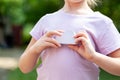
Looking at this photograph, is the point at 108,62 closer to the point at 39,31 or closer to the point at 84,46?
the point at 84,46

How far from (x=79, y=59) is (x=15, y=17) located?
15015 millimetres

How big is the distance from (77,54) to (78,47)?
0.07m

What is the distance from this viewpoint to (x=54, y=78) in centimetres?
257

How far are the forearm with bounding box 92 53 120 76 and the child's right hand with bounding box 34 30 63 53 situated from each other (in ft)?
0.76

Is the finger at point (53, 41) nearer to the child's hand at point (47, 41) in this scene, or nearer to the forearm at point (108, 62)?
the child's hand at point (47, 41)

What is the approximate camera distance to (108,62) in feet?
8.08

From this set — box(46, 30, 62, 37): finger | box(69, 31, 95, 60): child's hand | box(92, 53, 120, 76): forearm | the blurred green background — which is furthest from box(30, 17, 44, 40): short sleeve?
the blurred green background

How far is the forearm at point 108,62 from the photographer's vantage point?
8.01 feet

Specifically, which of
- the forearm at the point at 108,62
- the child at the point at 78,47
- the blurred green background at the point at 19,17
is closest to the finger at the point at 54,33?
the child at the point at 78,47

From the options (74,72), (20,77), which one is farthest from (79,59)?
(20,77)

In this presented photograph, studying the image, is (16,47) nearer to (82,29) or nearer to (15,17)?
(15,17)

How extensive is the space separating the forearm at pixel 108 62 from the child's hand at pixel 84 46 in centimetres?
4

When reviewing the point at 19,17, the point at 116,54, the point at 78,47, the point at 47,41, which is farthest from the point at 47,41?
the point at 19,17

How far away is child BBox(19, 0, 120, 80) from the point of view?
2.48 m
